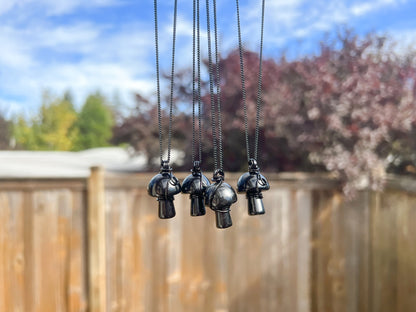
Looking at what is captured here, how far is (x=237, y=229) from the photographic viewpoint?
226cm

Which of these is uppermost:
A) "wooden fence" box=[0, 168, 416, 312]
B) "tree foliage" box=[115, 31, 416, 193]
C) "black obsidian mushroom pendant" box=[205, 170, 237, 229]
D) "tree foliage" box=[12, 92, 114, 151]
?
"tree foliage" box=[12, 92, 114, 151]

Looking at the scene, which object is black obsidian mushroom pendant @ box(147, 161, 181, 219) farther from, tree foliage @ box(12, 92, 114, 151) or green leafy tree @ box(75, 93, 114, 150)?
green leafy tree @ box(75, 93, 114, 150)

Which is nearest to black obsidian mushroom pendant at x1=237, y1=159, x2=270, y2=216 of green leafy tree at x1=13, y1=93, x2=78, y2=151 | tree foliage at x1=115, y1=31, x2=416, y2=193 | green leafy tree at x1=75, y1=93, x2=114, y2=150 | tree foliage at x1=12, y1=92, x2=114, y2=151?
tree foliage at x1=115, y1=31, x2=416, y2=193

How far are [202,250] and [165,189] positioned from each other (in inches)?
50.2

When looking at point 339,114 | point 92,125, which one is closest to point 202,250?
point 339,114

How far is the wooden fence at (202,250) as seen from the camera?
6.81 ft

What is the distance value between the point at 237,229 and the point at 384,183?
2.99ft

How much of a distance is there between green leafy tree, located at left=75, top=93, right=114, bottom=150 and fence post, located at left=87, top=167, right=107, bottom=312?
12542mm

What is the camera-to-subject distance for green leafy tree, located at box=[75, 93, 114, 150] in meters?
15.3

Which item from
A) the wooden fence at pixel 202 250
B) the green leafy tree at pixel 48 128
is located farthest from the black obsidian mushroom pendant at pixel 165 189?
the green leafy tree at pixel 48 128

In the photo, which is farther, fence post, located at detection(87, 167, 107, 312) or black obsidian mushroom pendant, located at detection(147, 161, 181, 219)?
fence post, located at detection(87, 167, 107, 312)

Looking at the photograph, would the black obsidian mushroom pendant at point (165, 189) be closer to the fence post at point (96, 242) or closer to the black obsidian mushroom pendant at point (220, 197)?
the black obsidian mushroom pendant at point (220, 197)

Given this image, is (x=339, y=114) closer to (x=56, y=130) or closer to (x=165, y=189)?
(x=165, y=189)

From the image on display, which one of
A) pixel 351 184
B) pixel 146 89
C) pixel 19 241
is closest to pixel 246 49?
pixel 146 89
